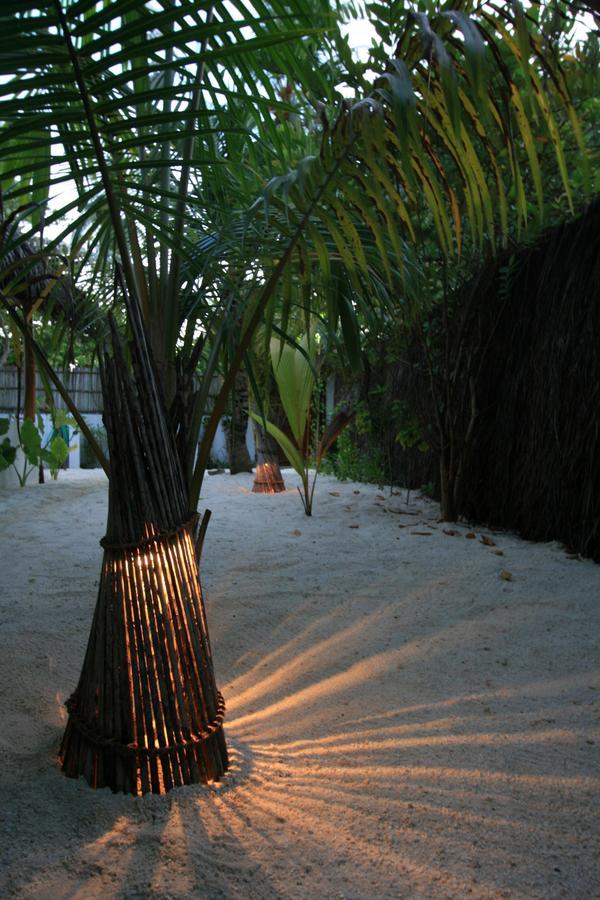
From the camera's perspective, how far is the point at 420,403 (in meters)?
3.59

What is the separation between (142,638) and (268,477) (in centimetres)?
404

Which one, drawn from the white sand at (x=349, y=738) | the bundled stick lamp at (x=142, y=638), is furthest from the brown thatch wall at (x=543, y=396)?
the bundled stick lamp at (x=142, y=638)

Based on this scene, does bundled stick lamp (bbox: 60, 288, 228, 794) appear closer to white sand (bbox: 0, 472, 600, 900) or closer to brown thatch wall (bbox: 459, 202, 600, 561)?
white sand (bbox: 0, 472, 600, 900)

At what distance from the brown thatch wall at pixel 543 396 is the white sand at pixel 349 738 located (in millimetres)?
273

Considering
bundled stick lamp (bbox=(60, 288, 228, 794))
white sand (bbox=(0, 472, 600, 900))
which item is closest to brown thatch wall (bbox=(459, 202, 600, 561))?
white sand (bbox=(0, 472, 600, 900))

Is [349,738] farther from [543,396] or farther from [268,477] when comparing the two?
[268,477]

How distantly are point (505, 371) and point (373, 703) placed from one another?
210 cm

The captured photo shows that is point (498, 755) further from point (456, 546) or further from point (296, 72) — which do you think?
point (456, 546)

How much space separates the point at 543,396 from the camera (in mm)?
2766

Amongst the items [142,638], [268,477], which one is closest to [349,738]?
[142,638]

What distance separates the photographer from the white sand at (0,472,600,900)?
822 mm

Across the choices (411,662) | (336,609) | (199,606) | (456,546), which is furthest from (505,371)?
(199,606)

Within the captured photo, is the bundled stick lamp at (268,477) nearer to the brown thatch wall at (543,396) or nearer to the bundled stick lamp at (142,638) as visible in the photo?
the brown thatch wall at (543,396)

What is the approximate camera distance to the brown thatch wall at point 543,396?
2521 millimetres
